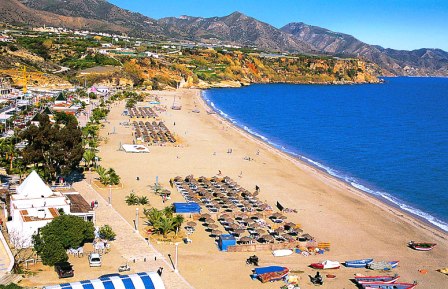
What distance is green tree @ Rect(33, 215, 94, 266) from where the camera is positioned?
76.4 feet

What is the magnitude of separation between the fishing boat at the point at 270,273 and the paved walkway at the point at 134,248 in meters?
3.93

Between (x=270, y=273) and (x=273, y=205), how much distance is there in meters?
13.9

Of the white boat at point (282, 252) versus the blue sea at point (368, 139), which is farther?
the blue sea at point (368, 139)

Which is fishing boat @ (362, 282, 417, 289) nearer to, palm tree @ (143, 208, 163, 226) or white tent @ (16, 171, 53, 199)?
palm tree @ (143, 208, 163, 226)

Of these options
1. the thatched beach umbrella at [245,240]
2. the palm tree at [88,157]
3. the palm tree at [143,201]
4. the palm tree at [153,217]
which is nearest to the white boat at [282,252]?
the thatched beach umbrella at [245,240]

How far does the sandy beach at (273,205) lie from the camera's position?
26422 mm

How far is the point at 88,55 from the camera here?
5541 inches

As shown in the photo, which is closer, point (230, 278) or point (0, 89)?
point (230, 278)

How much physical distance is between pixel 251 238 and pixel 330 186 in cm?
1829

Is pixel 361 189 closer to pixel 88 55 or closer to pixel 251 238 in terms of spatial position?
pixel 251 238

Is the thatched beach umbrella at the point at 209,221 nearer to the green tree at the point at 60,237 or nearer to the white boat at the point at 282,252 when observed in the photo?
the white boat at the point at 282,252

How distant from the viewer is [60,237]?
24297 mm

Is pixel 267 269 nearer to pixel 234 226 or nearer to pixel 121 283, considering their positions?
pixel 234 226

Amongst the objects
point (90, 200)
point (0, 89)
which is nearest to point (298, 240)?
point (90, 200)
